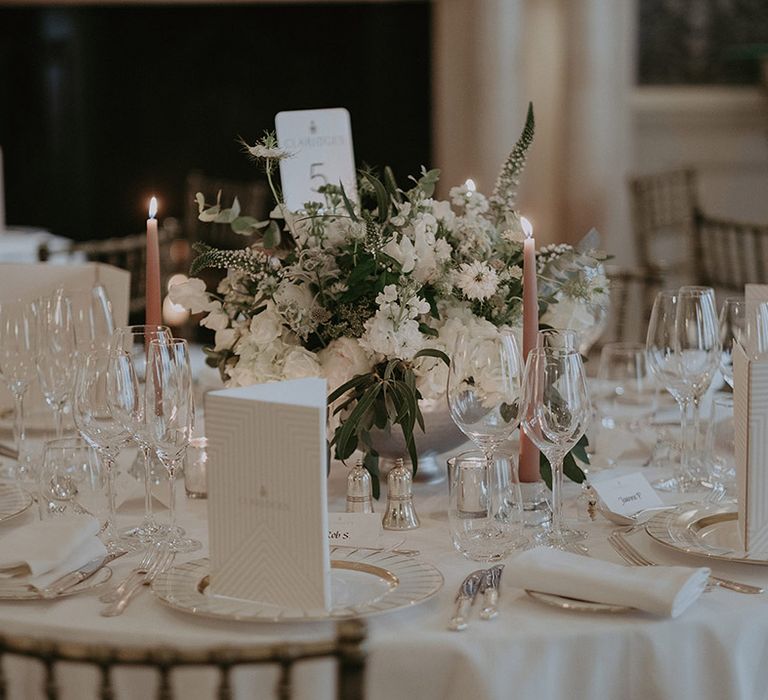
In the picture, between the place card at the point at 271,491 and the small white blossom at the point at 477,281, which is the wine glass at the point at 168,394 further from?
the small white blossom at the point at 477,281

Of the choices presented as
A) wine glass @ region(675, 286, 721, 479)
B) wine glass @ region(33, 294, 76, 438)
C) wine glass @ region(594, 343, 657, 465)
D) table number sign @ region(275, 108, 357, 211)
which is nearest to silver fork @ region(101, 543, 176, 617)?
wine glass @ region(33, 294, 76, 438)

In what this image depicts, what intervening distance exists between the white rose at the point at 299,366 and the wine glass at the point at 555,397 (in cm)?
36

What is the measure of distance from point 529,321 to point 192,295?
53 cm

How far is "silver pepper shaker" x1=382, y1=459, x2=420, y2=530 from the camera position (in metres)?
1.68

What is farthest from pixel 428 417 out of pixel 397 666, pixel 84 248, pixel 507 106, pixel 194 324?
pixel 194 324

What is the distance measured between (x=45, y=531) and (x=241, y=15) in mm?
5278

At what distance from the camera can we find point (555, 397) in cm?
153

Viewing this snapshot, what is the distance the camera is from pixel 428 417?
71.8 inches

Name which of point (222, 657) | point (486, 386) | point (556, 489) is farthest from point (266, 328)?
point (222, 657)

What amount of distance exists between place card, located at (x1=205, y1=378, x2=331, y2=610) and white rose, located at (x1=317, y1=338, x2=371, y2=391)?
45 cm

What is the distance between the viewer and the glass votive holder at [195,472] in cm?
183

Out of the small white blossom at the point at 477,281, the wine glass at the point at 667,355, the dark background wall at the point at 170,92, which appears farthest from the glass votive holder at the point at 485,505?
the dark background wall at the point at 170,92

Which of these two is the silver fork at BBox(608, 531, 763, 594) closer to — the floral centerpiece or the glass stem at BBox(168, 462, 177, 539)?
Result: the floral centerpiece

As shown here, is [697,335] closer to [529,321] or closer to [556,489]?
[529,321]
